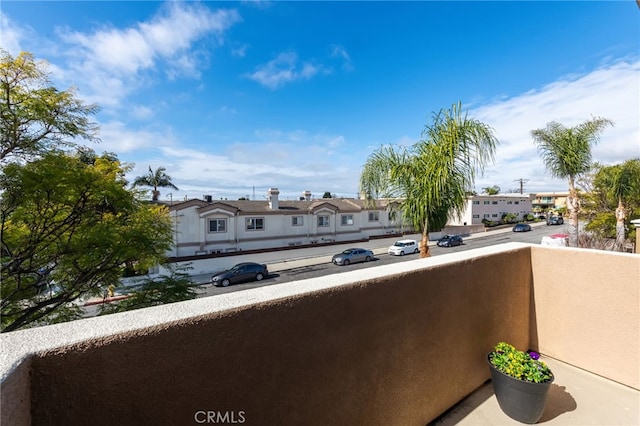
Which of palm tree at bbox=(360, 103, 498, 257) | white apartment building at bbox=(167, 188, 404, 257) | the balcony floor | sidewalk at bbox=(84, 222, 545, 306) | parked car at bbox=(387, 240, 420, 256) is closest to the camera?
the balcony floor

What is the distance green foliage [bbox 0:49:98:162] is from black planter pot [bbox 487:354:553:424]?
997cm

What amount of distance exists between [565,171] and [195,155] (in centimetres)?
3740

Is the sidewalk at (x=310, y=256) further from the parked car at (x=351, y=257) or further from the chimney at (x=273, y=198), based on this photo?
the chimney at (x=273, y=198)

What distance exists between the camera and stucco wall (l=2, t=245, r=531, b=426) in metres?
1.15

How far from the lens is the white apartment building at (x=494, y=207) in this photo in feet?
126

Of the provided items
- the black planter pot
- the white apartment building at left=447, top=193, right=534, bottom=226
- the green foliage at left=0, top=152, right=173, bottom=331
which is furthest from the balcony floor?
the white apartment building at left=447, top=193, right=534, bottom=226

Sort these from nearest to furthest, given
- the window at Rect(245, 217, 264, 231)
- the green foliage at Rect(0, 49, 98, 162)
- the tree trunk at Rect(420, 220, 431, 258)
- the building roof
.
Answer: the tree trunk at Rect(420, 220, 431, 258), the green foliage at Rect(0, 49, 98, 162), the building roof, the window at Rect(245, 217, 264, 231)

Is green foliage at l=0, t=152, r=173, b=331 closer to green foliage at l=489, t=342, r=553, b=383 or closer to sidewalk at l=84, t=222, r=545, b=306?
green foliage at l=489, t=342, r=553, b=383

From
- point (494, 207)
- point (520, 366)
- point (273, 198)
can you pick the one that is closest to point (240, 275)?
point (273, 198)

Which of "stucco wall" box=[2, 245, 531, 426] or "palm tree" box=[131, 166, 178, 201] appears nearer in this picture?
"stucco wall" box=[2, 245, 531, 426]

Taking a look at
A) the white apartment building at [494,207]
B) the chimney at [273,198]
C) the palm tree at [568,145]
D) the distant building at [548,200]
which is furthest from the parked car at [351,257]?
the distant building at [548,200]

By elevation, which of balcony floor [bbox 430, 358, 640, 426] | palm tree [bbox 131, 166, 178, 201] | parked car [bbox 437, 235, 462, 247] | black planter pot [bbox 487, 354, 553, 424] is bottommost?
parked car [bbox 437, 235, 462, 247]

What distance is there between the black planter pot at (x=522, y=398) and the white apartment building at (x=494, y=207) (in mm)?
36699

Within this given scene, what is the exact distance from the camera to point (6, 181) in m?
5.82
